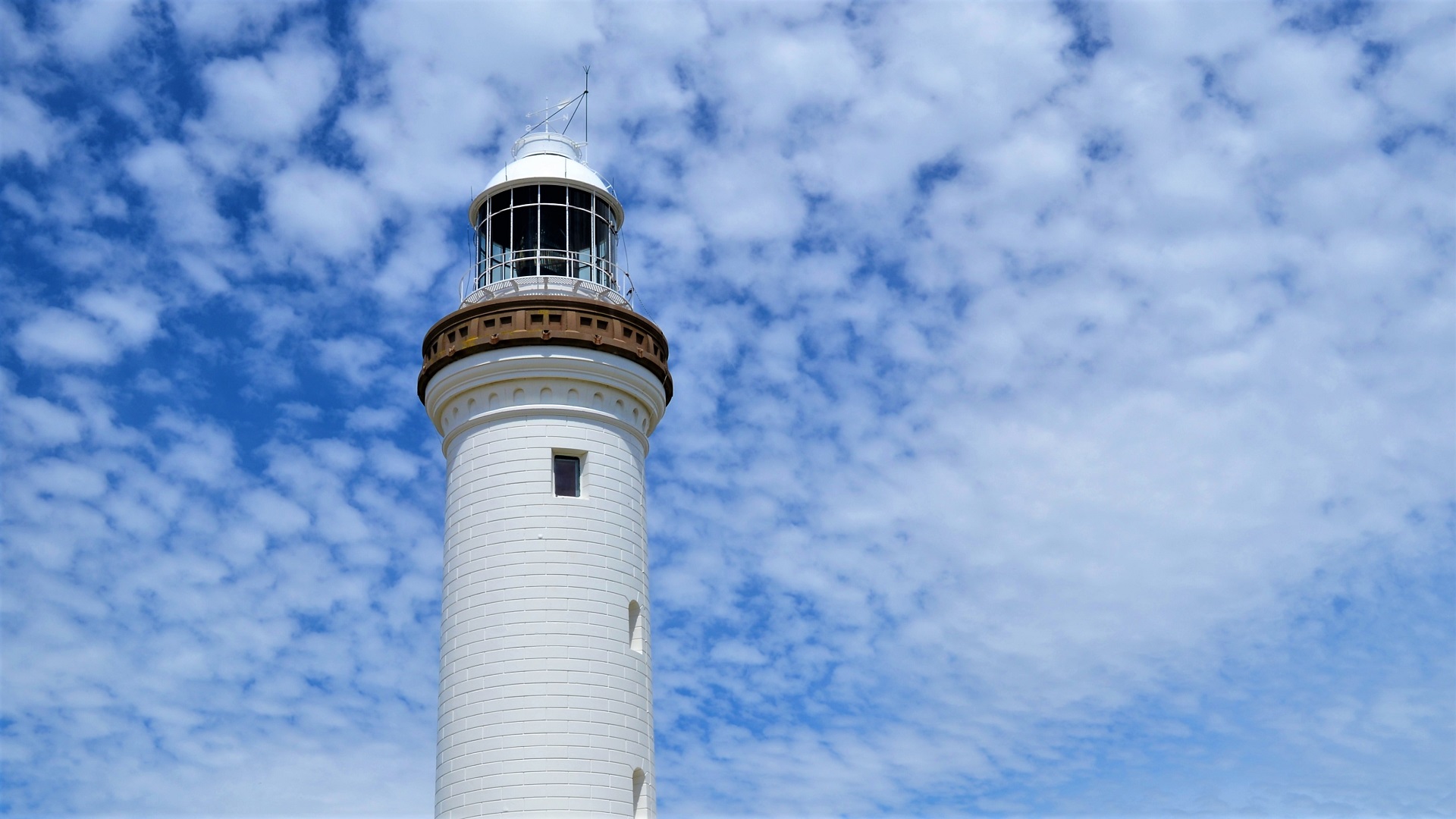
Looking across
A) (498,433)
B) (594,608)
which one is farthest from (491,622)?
(498,433)

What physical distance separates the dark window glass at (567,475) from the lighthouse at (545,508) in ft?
0.10

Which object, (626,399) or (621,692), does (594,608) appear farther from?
(626,399)

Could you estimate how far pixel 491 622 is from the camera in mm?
24031

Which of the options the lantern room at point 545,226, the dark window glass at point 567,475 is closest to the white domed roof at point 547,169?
the lantern room at point 545,226

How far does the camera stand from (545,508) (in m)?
24.6

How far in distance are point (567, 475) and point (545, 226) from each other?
4.69m

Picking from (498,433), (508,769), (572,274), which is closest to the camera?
(508,769)

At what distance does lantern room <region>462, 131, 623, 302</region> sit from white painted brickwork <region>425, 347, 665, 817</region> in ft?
6.84

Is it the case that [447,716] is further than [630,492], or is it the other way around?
[630,492]

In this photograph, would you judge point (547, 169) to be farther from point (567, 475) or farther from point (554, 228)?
point (567, 475)

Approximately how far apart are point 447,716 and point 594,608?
2695 mm

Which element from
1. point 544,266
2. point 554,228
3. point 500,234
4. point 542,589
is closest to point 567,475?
point 542,589

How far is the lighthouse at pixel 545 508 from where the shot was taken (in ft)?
76.9

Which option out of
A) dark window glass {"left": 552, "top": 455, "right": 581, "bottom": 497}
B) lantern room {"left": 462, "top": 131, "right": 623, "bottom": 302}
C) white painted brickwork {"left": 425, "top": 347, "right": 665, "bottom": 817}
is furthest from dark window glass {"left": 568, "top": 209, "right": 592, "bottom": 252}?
dark window glass {"left": 552, "top": 455, "right": 581, "bottom": 497}
